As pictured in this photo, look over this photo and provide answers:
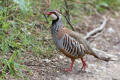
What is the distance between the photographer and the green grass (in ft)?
14.3

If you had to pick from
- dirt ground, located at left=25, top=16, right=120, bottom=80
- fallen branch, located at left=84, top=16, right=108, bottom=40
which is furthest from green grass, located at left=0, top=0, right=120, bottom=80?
fallen branch, located at left=84, top=16, right=108, bottom=40

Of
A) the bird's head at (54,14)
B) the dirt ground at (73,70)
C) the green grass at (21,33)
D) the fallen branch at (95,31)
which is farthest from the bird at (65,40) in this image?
the fallen branch at (95,31)

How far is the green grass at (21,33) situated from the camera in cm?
436

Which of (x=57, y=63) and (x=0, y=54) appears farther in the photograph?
(x=57, y=63)

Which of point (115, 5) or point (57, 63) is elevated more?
point (115, 5)

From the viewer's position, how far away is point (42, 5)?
7.09 m

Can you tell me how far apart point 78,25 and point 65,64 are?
2418mm

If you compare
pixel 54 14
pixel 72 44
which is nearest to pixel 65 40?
pixel 72 44

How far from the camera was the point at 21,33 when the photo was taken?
5250 mm

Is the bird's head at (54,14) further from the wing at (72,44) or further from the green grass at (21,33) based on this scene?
the green grass at (21,33)

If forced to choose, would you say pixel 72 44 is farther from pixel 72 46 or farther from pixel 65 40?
pixel 65 40

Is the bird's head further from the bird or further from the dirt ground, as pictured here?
the dirt ground

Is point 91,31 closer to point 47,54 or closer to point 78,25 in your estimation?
point 78,25

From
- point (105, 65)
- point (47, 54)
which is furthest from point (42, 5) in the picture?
point (105, 65)
